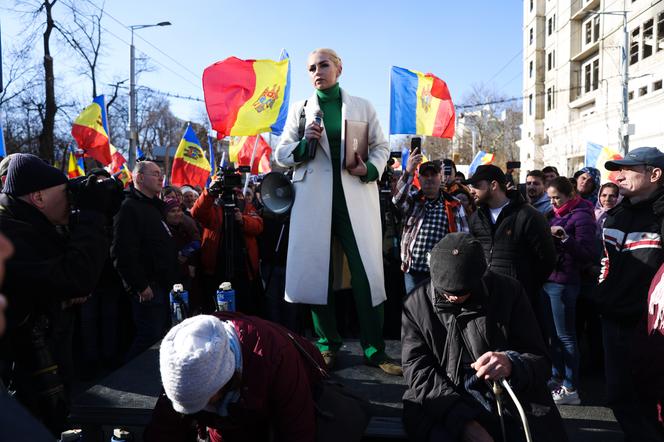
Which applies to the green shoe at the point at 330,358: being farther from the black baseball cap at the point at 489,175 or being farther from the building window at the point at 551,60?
the building window at the point at 551,60

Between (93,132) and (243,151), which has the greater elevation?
(93,132)

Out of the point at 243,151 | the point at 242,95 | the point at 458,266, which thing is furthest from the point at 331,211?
the point at 243,151

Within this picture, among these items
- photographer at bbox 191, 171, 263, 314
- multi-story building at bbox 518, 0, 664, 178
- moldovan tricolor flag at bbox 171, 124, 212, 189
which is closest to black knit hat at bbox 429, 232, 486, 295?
photographer at bbox 191, 171, 263, 314

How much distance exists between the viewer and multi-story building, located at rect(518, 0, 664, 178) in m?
26.8

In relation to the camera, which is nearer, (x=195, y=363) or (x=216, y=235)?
(x=195, y=363)

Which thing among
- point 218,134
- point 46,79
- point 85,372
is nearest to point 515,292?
point 85,372

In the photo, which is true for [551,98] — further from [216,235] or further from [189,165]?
[216,235]

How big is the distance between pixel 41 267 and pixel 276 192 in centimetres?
177

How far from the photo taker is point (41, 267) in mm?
2363

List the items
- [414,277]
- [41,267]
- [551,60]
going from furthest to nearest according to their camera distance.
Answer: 1. [551,60]
2. [414,277]
3. [41,267]

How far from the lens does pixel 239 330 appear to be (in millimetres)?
2100

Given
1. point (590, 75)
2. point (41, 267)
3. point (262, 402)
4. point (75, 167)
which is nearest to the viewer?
point (262, 402)

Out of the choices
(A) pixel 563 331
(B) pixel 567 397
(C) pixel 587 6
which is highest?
(C) pixel 587 6

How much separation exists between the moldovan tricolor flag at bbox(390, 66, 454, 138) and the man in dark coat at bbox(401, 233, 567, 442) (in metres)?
5.48
